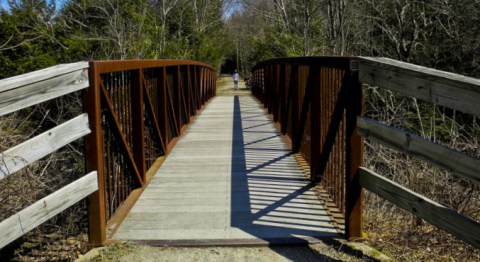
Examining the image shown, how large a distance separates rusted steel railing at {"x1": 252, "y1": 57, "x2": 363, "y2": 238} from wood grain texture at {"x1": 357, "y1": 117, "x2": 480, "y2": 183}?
22 cm

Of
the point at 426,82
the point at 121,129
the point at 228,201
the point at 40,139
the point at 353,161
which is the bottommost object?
the point at 228,201

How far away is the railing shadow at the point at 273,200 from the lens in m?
3.66

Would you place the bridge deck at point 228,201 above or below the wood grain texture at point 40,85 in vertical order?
below

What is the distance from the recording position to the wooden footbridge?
263 cm

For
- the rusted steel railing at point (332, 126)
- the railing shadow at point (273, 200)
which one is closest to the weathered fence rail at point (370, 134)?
the rusted steel railing at point (332, 126)

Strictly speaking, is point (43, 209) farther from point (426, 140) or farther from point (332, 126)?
point (332, 126)

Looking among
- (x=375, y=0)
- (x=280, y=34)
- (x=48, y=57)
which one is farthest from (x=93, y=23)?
(x=375, y=0)

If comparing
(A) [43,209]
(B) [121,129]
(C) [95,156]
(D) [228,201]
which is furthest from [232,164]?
(A) [43,209]

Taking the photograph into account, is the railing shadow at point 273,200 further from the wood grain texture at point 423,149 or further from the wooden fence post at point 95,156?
the wooden fence post at point 95,156

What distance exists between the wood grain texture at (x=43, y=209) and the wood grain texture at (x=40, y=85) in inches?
22.2

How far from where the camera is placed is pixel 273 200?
4469 millimetres

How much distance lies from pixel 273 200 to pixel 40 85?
2359 millimetres

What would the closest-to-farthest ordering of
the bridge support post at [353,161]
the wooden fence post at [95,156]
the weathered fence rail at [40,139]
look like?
the weathered fence rail at [40,139], the wooden fence post at [95,156], the bridge support post at [353,161]

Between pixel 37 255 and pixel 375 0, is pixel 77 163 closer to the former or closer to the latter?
pixel 37 255
